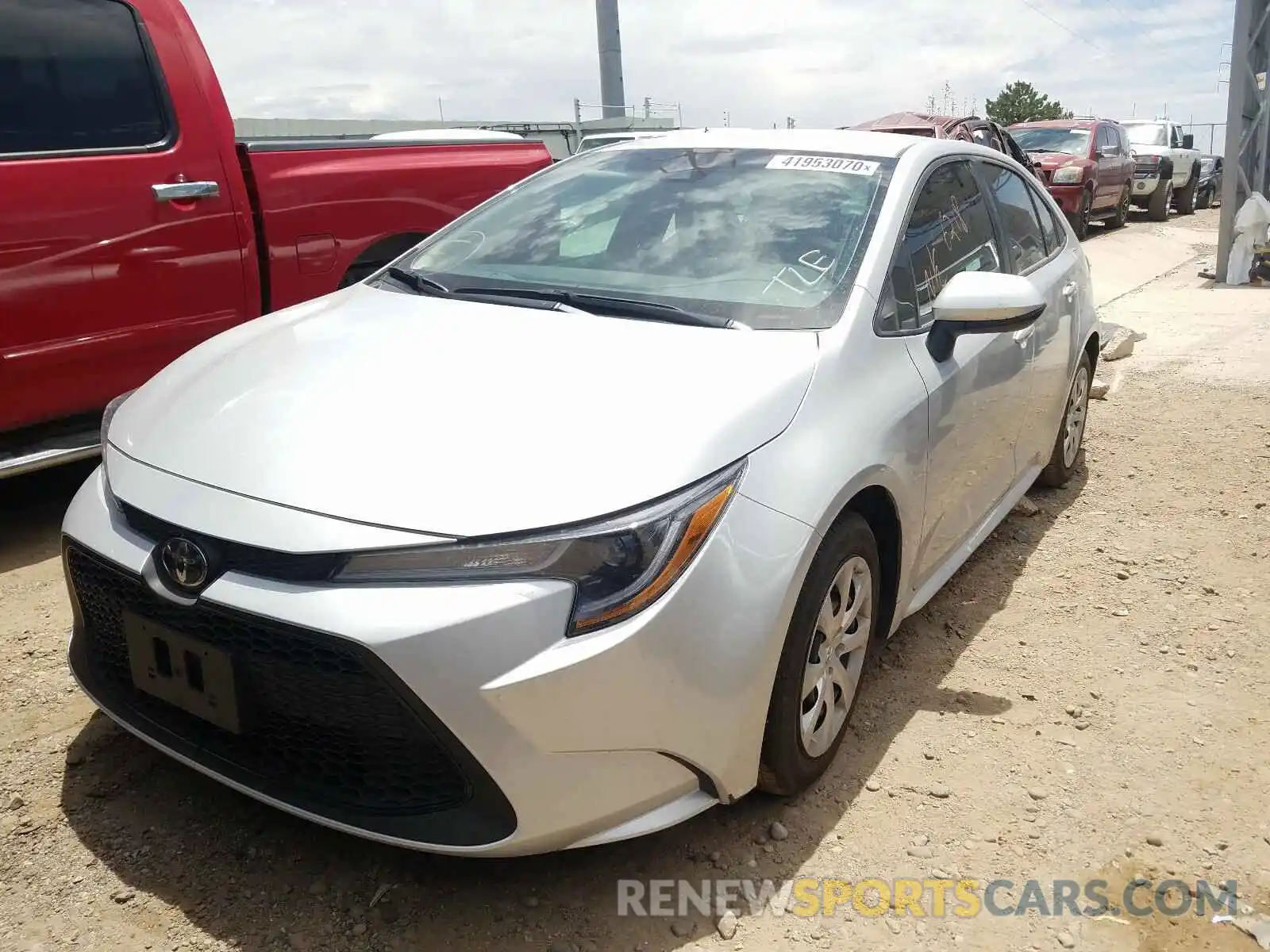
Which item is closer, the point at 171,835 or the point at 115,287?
the point at 171,835

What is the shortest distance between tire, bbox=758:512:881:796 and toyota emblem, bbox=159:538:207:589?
3.84 ft

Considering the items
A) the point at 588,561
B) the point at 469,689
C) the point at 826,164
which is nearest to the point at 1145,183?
the point at 826,164

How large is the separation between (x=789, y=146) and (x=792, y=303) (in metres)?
0.89

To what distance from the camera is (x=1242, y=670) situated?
3.42 m

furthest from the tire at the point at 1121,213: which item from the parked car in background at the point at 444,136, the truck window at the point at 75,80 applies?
the truck window at the point at 75,80

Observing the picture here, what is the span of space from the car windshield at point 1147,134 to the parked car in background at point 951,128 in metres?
9.05

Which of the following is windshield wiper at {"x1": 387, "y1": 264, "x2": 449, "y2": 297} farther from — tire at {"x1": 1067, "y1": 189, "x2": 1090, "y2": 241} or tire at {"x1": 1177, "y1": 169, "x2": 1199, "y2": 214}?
tire at {"x1": 1177, "y1": 169, "x2": 1199, "y2": 214}

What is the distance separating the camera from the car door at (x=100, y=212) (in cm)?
369

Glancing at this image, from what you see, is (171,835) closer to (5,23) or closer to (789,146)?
(789,146)

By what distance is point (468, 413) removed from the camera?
2266 millimetres

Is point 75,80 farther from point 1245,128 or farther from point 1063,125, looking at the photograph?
point 1063,125

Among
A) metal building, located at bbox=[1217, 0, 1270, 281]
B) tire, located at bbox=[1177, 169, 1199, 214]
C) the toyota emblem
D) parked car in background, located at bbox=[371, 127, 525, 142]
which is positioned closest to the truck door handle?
parked car in background, located at bbox=[371, 127, 525, 142]

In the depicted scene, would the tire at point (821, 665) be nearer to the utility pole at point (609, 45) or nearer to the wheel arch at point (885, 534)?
the wheel arch at point (885, 534)

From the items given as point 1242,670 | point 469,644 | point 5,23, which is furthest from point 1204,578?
point 5,23
